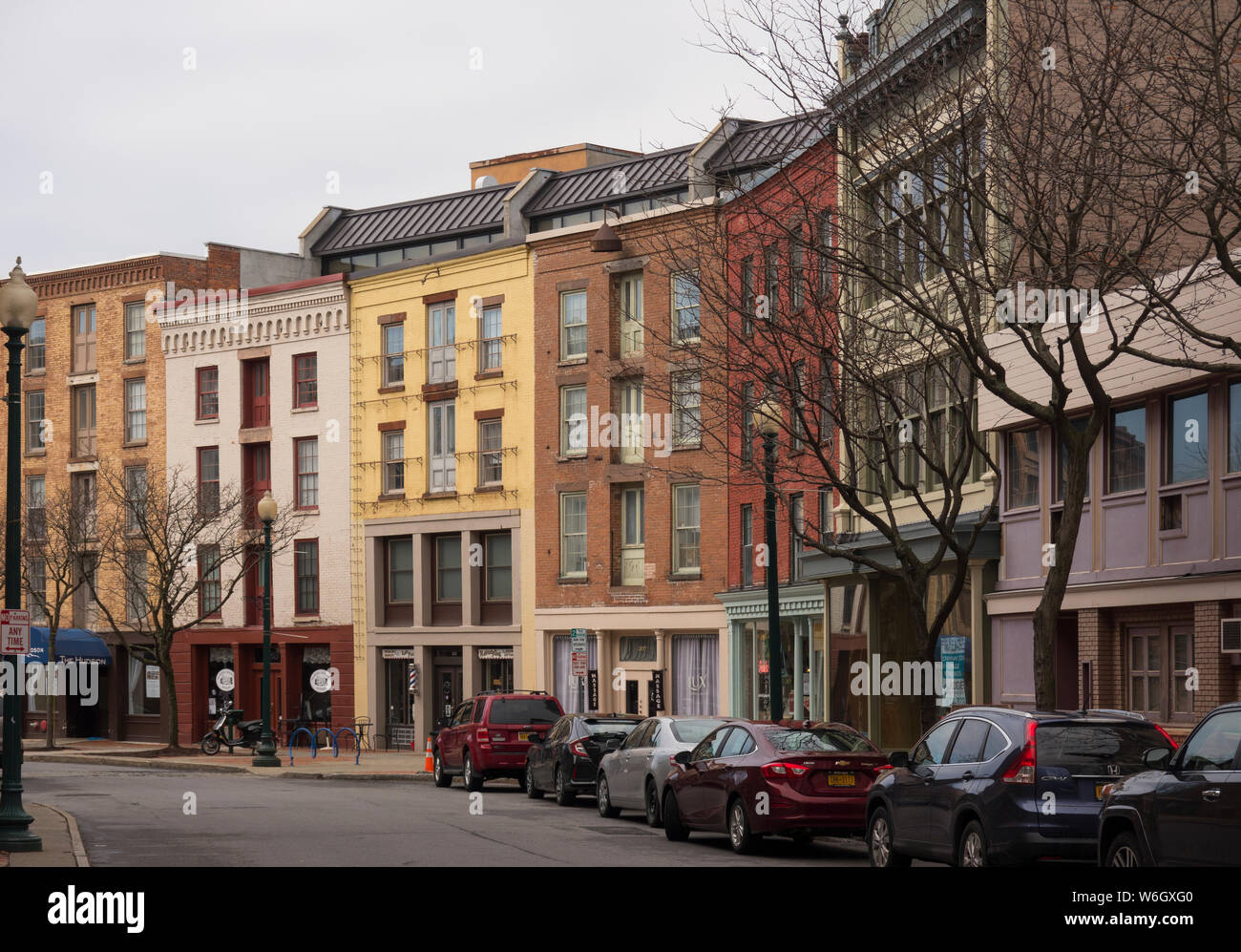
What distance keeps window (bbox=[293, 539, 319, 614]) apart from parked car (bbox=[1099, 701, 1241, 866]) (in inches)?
1628

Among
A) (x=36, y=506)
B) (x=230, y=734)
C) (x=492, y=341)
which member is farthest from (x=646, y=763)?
(x=36, y=506)

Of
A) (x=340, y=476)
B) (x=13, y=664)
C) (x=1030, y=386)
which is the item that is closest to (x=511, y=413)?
(x=340, y=476)

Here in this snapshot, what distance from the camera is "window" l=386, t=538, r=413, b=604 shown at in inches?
1994

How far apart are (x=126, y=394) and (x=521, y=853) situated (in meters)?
42.3

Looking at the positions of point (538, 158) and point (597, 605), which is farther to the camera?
point (538, 158)

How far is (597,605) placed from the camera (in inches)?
1799

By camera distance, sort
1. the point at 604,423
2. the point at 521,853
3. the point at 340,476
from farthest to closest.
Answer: the point at 340,476
the point at 604,423
the point at 521,853

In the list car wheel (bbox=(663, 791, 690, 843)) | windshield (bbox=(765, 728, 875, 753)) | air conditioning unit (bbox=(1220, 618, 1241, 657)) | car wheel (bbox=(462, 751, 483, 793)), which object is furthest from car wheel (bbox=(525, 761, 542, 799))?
air conditioning unit (bbox=(1220, 618, 1241, 657))

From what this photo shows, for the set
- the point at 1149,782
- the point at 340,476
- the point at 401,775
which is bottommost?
the point at 401,775

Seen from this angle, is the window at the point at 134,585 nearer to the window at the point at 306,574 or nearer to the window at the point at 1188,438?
the window at the point at 306,574

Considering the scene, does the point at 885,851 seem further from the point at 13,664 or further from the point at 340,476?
the point at 340,476

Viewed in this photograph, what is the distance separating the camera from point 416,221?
5406cm

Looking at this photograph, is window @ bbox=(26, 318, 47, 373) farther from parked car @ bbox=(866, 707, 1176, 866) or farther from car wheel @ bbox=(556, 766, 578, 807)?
parked car @ bbox=(866, 707, 1176, 866)

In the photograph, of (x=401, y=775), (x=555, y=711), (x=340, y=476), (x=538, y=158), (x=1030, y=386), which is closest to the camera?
(x=1030, y=386)
